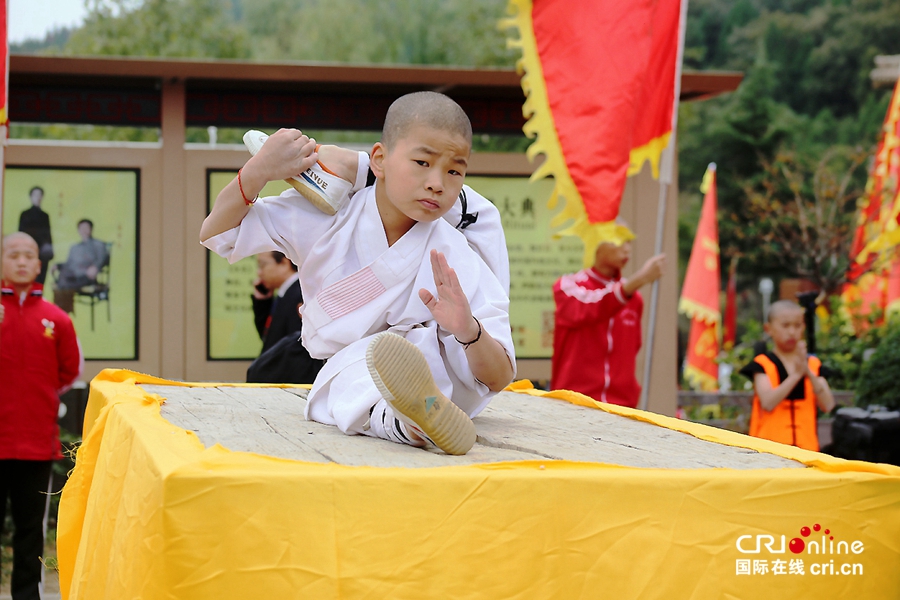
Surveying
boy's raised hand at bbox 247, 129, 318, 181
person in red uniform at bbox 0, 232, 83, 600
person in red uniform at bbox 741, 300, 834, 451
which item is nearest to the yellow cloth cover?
boy's raised hand at bbox 247, 129, 318, 181

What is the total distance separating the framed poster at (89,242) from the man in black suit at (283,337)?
1577 mm

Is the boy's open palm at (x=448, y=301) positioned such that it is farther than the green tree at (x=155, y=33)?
No

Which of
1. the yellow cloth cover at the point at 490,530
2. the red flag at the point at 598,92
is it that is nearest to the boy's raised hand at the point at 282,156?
the yellow cloth cover at the point at 490,530

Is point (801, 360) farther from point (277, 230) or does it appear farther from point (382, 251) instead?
point (277, 230)

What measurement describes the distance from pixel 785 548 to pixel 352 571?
2.58 ft

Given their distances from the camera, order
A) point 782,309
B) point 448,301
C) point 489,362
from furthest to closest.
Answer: point 782,309 < point 489,362 < point 448,301

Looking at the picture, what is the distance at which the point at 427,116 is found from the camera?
7.65ft

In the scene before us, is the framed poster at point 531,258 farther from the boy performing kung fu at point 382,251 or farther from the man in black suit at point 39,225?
Result: the boy performing kung fu at point 382,251

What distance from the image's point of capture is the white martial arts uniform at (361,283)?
7.92 ft

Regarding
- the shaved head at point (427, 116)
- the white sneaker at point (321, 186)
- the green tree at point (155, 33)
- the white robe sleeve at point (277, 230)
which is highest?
the green tree at point (155, 33)

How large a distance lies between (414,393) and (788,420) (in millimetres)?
Answer: 3049

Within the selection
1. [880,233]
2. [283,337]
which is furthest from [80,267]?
[880,233]

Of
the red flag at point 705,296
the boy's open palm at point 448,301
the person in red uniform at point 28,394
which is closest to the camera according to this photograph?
the boy's open palm at point 448,301

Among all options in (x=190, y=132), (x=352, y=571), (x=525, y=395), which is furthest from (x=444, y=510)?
(x=190, y=132)
